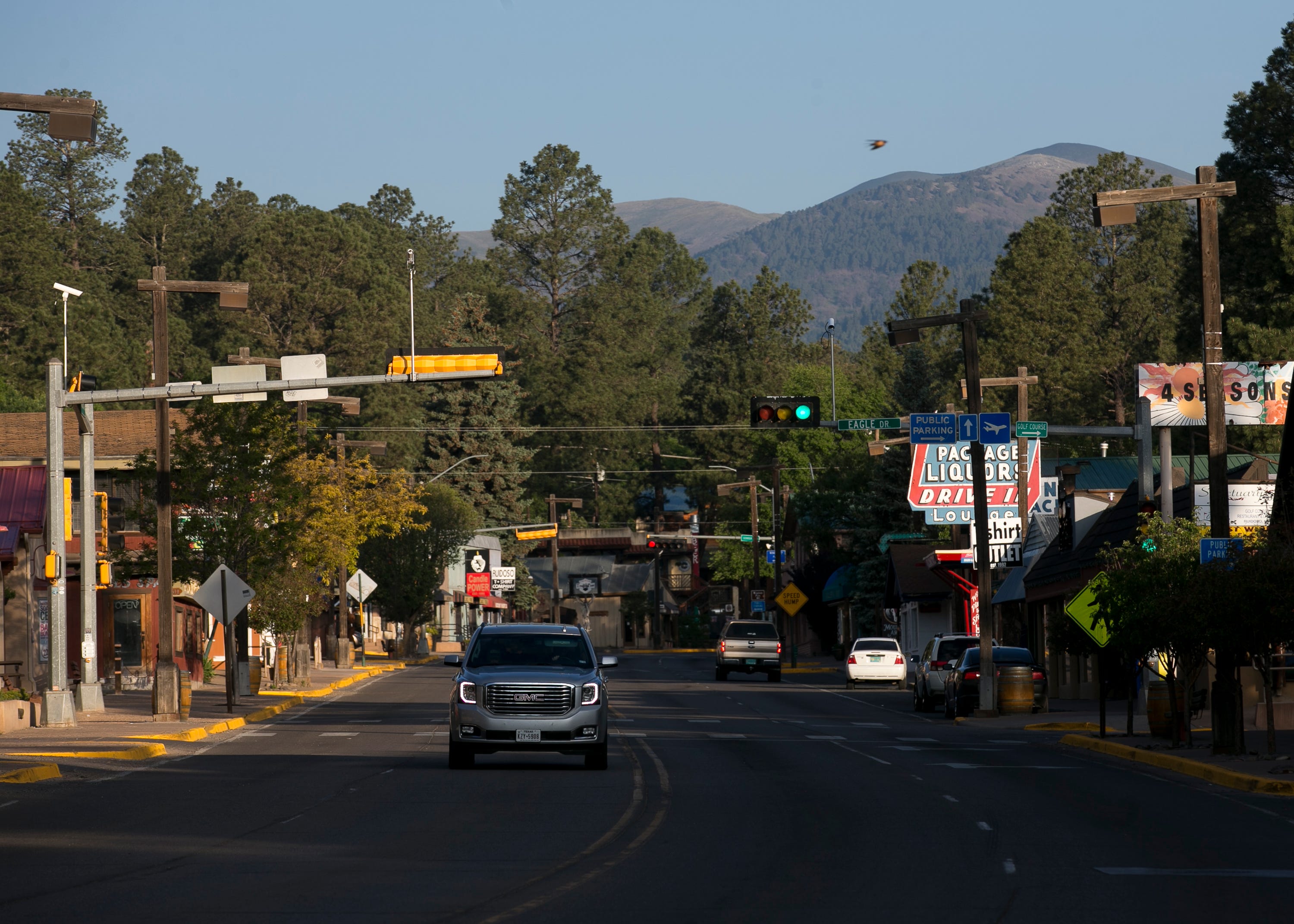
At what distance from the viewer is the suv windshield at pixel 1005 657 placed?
124ft

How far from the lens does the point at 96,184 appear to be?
4117 inches

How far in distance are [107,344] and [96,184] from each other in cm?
2432

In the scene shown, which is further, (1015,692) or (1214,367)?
(1015,692)

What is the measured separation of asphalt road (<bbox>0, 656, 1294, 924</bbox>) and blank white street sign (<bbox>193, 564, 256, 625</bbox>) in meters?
5.66

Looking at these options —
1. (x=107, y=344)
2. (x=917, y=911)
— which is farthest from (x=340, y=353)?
(x=917, y=911)

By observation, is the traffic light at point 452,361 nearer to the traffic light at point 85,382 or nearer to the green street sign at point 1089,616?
the traffic light at point 85,382

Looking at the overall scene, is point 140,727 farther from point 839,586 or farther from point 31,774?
point 839,586

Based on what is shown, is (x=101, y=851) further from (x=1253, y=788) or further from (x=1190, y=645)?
(x=1190, y=645)

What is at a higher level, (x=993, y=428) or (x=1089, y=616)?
(x=993, y=428)

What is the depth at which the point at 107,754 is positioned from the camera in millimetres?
24797

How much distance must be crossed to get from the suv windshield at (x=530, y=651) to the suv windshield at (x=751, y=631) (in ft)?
115

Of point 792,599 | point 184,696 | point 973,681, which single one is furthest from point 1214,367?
point 792,599

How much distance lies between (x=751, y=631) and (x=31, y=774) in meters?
38.7

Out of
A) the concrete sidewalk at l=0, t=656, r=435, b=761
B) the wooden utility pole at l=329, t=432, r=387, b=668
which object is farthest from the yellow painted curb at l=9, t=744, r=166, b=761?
the wooden utility pole at l=329, t=432, r=387, b=668
